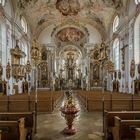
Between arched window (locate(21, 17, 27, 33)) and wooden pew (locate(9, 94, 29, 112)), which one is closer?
wooden pew (locate(9, 94, 29, 112))

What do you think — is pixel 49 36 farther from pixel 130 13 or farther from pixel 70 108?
pixel 70 108

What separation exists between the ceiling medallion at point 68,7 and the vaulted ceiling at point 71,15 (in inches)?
10.4

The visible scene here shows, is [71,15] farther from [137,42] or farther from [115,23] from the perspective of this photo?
[137,42]

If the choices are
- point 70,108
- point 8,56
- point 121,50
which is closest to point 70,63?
point 121,50

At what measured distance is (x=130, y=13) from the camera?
20625 mm

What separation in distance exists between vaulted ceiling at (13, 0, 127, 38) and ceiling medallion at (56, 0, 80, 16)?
0.26 m

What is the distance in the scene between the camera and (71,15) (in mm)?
28109

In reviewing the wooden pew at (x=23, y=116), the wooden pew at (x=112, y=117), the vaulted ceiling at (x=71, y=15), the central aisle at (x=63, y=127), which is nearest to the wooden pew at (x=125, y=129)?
the wooden pew at (x=112, y=117)

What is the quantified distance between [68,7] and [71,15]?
97.6 inches

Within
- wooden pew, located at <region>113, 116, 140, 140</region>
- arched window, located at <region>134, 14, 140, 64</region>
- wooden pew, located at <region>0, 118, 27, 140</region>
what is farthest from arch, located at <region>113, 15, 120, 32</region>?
wooden pew, located at <region>0, 118, 27, 140</region>

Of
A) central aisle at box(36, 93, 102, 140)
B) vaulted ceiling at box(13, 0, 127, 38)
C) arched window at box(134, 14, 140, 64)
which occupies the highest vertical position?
vaulted ceiling at box(13, 0, 127, 38)

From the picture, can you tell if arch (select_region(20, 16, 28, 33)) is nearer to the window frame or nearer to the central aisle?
the window frame

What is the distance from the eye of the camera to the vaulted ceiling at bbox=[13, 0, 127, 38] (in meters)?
23.1

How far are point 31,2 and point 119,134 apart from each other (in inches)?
779
